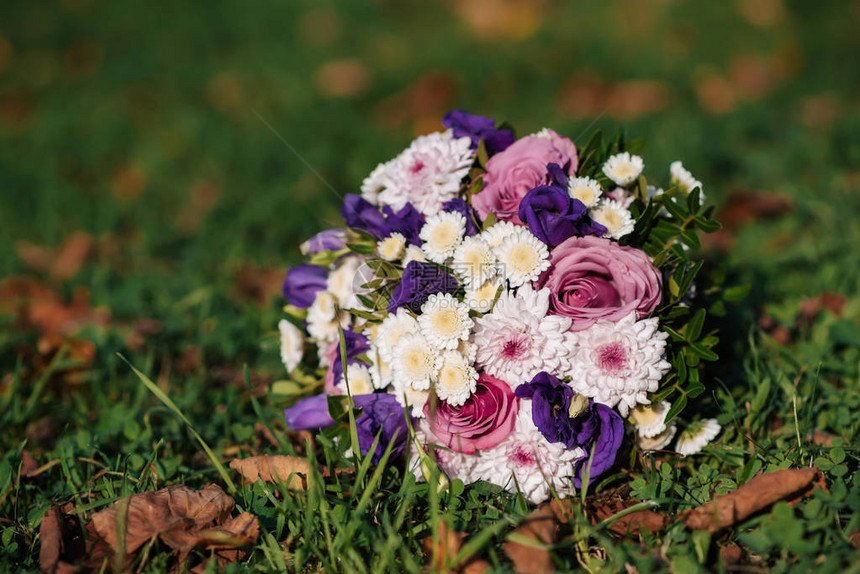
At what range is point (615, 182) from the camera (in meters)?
1.97

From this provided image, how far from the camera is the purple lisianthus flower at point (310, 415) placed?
2.07 metres

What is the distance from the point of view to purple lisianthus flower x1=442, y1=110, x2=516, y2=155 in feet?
6.94

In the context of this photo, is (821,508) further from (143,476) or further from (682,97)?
(682,97)

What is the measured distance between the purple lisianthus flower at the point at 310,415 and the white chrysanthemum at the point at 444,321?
0.48m

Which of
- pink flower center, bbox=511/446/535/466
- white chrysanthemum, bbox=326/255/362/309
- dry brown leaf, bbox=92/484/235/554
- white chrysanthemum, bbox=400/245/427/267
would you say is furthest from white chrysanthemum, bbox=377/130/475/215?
dry brown leaf, bbox=92/484/235/554

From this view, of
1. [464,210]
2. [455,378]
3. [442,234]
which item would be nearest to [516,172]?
[464,210]

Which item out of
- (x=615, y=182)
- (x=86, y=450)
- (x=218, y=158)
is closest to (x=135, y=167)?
(x=218, y=158)

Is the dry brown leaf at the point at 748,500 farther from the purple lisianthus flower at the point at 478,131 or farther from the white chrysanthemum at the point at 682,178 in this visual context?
the purple lisianthus flower at the point at 478,131

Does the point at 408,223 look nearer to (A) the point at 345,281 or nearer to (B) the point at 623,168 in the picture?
(A) the point at 345,281

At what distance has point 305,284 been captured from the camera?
2270 mm

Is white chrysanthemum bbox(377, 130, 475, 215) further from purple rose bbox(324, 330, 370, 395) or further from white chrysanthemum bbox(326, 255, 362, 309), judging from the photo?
purple rose bbox(324, 330, 370, 395)

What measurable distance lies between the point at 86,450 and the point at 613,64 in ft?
15.7

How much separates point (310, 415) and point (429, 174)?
78 centimetres

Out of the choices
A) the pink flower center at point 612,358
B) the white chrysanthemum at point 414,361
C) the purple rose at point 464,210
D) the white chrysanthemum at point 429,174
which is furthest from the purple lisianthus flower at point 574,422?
the white chrysanthemum at point 429,174
